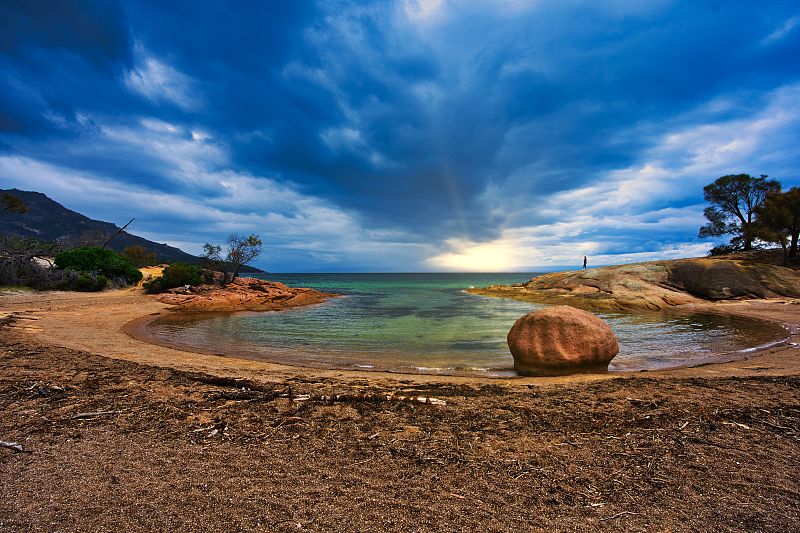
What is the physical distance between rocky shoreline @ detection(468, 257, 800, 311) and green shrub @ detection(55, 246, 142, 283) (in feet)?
145

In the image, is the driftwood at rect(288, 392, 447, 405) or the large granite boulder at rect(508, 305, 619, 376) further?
the large granite boulder at rect(508, 305, 619, 376)

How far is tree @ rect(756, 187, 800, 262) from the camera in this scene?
34375mm

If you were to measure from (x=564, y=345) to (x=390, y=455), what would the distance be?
26.1 ft

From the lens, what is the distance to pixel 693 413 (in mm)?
6027

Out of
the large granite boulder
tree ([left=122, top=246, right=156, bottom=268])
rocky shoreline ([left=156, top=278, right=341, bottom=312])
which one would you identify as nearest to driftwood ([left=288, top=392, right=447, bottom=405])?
the large granite boulder

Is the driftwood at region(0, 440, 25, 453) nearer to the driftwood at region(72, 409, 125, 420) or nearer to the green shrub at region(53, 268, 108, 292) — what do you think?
→ the driftwood at region(72, 409, 125, 420)

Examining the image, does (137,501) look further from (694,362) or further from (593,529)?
(694,362)

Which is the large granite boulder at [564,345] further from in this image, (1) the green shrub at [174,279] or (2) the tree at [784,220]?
(2) the tree at [784,220]

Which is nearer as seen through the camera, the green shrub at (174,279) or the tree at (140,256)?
the green shrub at (174,279)

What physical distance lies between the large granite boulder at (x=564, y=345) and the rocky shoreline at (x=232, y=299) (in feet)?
85.9

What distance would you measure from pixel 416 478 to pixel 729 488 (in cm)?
332

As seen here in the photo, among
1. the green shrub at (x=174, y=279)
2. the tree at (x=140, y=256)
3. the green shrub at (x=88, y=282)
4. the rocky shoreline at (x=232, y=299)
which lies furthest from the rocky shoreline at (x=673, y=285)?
the tree at (x=140, y=256)

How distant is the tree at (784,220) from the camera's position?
1353 inches

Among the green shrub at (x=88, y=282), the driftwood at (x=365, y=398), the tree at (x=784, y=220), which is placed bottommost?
the driftwood at (x=365, y=398)
